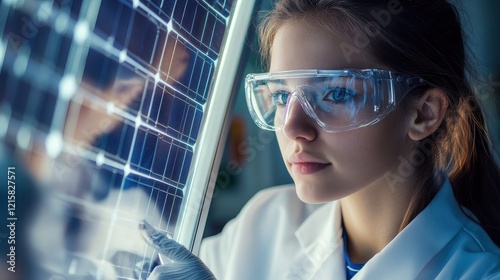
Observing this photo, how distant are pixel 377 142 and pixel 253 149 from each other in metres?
1.64

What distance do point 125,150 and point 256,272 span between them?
0.71 metres

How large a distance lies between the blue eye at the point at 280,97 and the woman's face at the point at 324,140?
0.17 ft

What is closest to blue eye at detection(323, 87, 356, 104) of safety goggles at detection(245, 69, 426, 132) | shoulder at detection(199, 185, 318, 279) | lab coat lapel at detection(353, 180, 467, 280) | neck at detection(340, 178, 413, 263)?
safety goggles at detection(245, 69, 426, 132)

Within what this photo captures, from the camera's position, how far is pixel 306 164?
44.8 inches

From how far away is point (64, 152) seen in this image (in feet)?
2.39

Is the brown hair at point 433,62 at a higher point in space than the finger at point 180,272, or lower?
higher

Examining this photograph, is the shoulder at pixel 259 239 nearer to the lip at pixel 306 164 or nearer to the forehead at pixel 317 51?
the lip at pixel 306 164

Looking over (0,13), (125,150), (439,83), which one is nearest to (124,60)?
(125,150)

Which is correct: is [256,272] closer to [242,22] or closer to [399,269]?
[399,269]

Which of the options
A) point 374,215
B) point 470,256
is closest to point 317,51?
point 374,215

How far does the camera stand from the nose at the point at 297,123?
1109 mm

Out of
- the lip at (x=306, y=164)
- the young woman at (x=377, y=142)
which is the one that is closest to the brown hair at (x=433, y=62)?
the young woman at (x=377, y=142)

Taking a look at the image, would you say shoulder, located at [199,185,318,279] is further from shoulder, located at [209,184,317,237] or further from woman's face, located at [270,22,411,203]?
woman's face, located at [270,22,411,203]

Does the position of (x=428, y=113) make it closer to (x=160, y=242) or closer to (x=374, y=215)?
(x=374, y=215)
